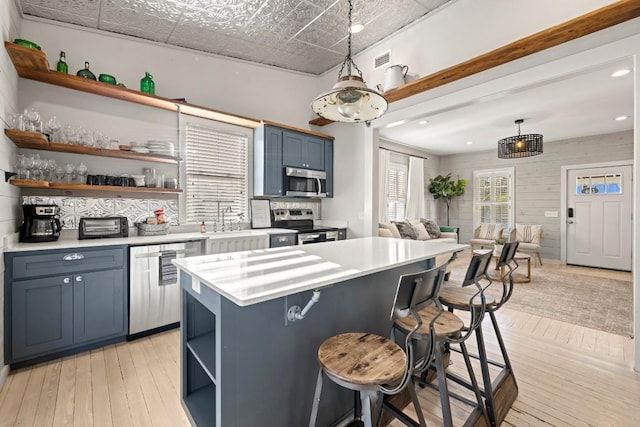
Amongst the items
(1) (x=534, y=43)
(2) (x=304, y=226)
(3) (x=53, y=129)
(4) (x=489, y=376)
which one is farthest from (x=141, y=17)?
(4) (x=489, y=376)

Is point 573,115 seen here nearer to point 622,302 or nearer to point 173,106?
point 622,302

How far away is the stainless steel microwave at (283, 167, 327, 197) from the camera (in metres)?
4.25

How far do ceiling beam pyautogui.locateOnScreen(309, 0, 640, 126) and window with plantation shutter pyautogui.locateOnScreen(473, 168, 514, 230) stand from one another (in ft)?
17.7

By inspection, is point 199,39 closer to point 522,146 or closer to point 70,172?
point 70,172

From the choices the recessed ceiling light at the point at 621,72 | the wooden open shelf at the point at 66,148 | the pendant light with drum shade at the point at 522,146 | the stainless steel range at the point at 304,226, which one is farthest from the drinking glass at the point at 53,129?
the pendant light with drum shade at the point at 522,146

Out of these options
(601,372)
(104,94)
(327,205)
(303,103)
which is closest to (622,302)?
(601,372)

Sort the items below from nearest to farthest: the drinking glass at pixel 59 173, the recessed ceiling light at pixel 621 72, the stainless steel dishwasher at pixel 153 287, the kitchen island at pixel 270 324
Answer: the kitchen island at pixel 270 324, the stainless steel dishwasher at pixel 153 287, the drinking glass at pixel 59 173, the recessed ceiling light at pixel 621 72

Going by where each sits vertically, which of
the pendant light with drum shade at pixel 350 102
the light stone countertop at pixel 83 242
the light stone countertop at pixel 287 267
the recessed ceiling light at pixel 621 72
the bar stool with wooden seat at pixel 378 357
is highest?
the recessed ceiling light at pixel 621 72

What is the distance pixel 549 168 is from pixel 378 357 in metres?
7.69

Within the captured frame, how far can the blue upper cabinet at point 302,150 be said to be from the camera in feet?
14.0

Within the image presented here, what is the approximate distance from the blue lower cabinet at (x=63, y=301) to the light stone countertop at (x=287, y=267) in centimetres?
138

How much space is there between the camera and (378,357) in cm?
124

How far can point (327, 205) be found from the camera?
16.8 feet

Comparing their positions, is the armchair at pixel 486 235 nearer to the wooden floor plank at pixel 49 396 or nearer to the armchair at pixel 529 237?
the armchair at pixel 529 237
